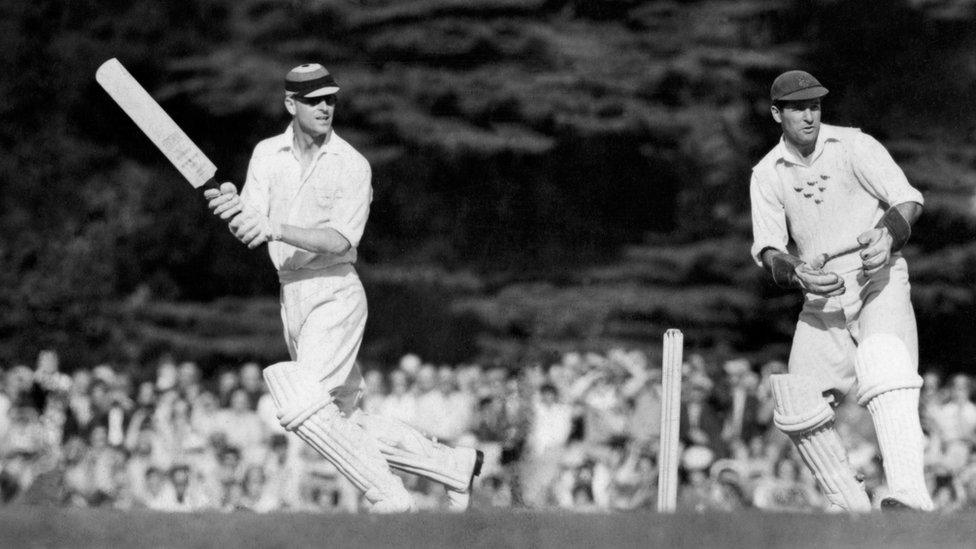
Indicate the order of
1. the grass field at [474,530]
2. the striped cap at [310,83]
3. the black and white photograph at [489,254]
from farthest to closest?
the striped cap at [310,83], the black and white photograph at [489,254], the grass field at [474,530]

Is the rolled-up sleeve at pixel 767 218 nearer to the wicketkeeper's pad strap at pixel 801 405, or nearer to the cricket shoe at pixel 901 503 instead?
the wicketkeeper's pad strap at pixel 801 405

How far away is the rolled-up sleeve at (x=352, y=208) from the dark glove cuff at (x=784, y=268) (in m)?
2.03

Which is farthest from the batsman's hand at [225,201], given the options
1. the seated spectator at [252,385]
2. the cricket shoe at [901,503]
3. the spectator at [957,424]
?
the seated spectator at [252,385]

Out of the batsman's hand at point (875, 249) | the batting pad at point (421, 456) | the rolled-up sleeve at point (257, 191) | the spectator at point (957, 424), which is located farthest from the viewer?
the spectator at point (957, 424)

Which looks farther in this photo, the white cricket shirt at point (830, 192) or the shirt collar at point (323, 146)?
the shirt collar at point (323, 146)

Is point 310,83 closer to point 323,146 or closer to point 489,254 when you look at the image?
point 323,146

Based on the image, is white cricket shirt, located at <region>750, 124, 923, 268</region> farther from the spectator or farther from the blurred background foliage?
the blurred background foliage

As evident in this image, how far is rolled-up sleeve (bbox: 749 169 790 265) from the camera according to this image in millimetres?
9602

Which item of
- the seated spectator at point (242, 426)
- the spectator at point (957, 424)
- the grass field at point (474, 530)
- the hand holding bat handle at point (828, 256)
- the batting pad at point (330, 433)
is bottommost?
the seated spectator at point (242, 426)

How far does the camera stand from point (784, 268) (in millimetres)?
9305

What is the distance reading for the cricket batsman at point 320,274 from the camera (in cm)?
976

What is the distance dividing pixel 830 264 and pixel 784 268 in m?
0.32

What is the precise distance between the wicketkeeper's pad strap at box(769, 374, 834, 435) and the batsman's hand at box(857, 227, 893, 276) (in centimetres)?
71

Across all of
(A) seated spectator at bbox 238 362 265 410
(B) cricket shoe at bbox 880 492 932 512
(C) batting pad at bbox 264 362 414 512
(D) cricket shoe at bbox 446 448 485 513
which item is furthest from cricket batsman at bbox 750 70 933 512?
(A) seated spectator at bbox 238 362 265 410
